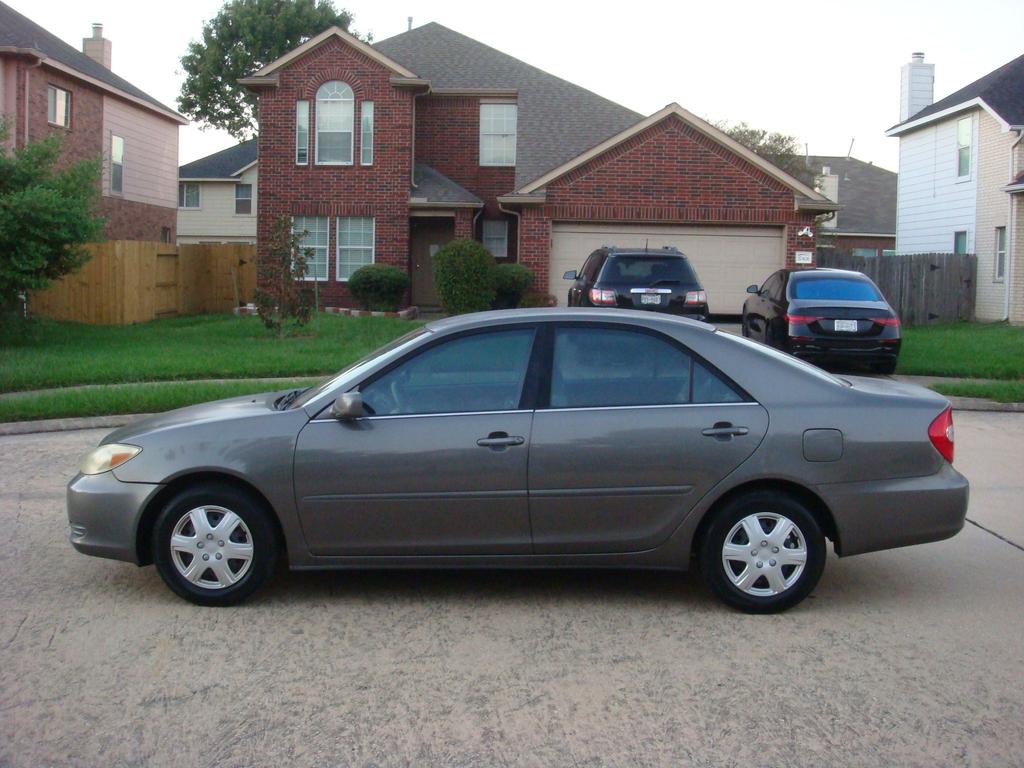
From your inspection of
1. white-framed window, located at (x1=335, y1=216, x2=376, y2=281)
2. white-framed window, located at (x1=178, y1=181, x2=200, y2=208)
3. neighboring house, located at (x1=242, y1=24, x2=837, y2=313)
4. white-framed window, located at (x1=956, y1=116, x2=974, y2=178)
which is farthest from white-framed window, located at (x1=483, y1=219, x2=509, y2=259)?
white-framed window, located at (x1=178, y1=181, x2=200, y2=208)

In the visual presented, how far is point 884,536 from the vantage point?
623 centimetres

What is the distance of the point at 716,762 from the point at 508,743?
78 cm

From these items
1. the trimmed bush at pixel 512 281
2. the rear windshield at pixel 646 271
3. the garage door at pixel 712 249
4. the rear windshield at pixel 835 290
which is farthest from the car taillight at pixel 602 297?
the garage door at pixel 712 249

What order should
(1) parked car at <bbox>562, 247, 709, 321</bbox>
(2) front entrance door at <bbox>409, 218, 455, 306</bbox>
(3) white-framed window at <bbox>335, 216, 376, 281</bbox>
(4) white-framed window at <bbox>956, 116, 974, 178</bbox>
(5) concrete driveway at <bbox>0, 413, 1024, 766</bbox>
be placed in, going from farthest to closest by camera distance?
(4) white-framed window at <bbox>956, 116, 974, 178</bbox> < (2) front entrance door at <bbox>409, 218, 455, 306</bbox> < (3) white-framed window at <bbox>335, 216, 376, 281</bbox> < (1) parked car at <bbox>562, 247, 709, 321</bbox> < (5) concrete driveway at <bbox>0, 413, 1024, 766</bbox>

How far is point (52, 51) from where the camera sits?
30359mm

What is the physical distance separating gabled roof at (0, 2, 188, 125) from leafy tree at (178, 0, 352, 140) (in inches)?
704

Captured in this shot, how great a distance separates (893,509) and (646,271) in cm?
1252

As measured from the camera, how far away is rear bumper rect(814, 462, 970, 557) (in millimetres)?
6168

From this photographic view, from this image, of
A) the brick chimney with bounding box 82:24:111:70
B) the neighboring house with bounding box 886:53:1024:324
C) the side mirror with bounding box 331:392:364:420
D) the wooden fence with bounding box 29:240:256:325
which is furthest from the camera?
the brick chimney with bounding box 82:24:111:70

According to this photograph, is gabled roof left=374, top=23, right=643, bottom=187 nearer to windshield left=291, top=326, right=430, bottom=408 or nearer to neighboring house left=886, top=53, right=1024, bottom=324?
neighboring house left=886, top=53, right=1024, bottom=324

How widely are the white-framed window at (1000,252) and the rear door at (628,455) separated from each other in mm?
25670

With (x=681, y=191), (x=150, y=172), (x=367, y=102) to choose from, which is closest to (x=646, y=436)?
(x=681, y=191)

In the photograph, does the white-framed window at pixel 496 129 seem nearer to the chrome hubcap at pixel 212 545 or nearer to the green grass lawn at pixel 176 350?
the green grass lawn at pixel 176 350

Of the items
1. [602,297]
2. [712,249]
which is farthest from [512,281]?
[602,297]
